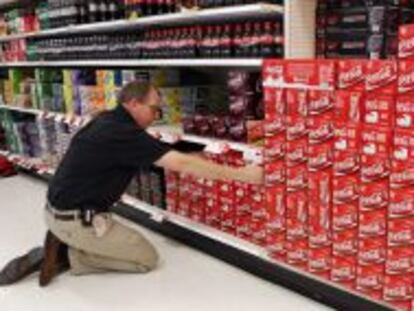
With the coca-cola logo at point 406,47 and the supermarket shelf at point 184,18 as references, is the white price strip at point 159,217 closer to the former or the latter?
the supermarket shelf at point 184,18

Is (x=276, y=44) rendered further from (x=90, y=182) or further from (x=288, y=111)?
(x=90, y=182)

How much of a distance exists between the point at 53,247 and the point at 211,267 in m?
0.91

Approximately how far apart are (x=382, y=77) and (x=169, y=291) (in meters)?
1.57

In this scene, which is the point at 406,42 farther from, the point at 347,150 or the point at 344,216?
the point at 344,216

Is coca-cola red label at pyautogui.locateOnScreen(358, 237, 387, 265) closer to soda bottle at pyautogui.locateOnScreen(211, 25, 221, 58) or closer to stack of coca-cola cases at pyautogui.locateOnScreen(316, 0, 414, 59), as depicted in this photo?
stack of coca-cola cases at pyautogui.locateOnScreen(316, 0, 414, 59)

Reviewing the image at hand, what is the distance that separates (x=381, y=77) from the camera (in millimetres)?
2129

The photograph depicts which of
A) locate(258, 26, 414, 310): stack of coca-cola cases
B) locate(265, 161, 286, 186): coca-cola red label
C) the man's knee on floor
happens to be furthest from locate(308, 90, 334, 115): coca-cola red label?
the man's knee on floor

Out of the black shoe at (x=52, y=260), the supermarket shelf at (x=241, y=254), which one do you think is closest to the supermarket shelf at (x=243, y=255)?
the supermarket shelf at (x=241, y=254)

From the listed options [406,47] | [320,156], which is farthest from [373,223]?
[406,47]

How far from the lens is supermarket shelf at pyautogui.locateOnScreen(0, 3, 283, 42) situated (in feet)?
8.87

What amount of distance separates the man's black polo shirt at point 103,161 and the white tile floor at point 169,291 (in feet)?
1.48

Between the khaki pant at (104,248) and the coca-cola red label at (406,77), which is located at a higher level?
the coca-cola red label at (406,77)

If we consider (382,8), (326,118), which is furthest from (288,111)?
(382,8)

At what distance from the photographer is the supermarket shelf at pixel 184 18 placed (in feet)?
8.87
